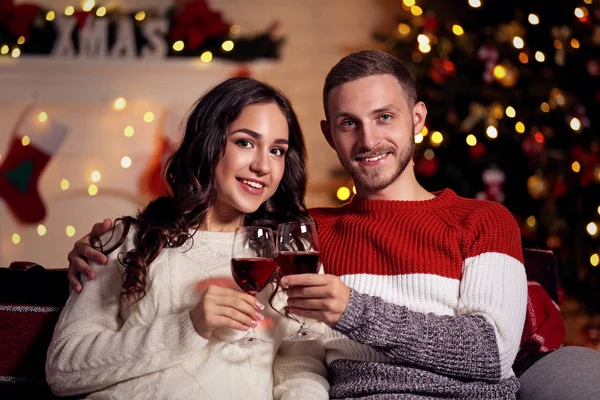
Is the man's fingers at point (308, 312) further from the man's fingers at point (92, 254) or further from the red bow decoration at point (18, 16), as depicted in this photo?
the red bow decoration at point (18, 16)

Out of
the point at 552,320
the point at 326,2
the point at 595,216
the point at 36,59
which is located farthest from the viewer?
the point at 326,2

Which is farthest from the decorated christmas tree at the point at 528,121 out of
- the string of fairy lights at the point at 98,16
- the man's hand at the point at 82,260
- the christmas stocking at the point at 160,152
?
the man's hand at the point at 82,260

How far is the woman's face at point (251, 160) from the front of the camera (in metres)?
1.98

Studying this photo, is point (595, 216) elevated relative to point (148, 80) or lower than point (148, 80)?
lower

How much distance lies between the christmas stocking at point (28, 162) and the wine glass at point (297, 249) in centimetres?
357

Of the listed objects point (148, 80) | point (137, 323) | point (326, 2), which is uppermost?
point (326, 2)

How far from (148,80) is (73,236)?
3.88 feet

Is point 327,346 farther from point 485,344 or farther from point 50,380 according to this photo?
point 50,380

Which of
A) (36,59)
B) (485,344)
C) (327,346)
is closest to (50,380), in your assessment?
(327,346)

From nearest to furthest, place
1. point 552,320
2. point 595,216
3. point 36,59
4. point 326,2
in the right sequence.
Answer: point 552,320, point 595,216, point 36,59, point 326,2

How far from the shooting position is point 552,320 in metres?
2.21

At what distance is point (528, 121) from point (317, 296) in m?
2.82

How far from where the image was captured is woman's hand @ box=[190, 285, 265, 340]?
5.18 feet

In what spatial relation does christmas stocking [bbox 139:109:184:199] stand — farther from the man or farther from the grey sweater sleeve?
the grey sweater sleeve
